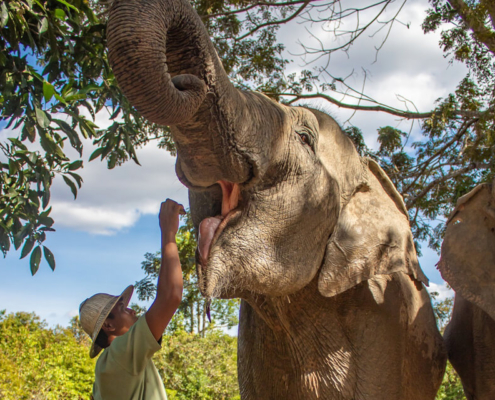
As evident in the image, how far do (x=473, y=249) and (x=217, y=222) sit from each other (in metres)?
1.43

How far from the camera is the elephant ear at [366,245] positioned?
2.93 meters

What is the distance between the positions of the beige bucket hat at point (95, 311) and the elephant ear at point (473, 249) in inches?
71.3

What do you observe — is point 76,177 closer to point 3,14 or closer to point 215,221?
point 3,14

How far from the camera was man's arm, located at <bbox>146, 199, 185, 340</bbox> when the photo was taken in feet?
8.86

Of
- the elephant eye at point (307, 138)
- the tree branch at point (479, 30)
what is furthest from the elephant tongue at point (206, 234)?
the tree branch at point (479, 30)

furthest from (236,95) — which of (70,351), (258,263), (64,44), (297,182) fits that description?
(70,351)

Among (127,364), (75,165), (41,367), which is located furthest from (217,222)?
(41,367)

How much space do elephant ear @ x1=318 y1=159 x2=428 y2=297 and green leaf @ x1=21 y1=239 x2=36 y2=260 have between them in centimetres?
193

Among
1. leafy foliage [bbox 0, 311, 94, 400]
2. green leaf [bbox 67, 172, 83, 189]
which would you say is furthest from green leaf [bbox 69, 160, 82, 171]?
leafy foliage [bbox 0, 311, 94, 400]

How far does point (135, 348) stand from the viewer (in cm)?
273

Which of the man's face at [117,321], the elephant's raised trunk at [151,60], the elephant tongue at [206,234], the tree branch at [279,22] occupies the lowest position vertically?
the man's face at [117,321]

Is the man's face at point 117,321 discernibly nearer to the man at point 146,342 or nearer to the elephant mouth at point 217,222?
the man at point 146,342

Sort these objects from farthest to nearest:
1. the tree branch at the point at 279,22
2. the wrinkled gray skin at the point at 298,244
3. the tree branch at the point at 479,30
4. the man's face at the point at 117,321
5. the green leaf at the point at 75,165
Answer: the tree branch at the point at 279,22, the tree branch at the point at 479,30, the green leaf at the point at 75,165, the man's face at the point at 117,321, the wrinkled gray skin at the point at 298,244

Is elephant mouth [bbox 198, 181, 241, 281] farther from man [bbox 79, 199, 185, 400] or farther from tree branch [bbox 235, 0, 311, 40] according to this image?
tree branch [bbox 235, 0, 311, 40]
